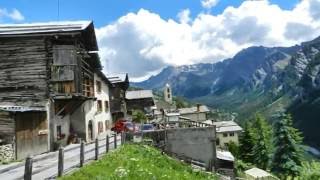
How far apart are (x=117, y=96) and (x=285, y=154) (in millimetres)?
24686

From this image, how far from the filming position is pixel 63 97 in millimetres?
38781

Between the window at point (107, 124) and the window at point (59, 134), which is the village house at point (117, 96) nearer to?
the window at point (107, 124)

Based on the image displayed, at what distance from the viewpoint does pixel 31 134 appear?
35219mm

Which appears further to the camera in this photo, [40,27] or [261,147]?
[261,147]

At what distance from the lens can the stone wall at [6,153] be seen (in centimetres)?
3122

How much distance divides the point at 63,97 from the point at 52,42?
4.37m

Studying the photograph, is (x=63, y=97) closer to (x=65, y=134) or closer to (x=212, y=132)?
(x=65, y=134)

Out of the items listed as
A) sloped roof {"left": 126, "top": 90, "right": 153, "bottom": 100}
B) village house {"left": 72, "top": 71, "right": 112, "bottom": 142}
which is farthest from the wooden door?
sloped roof {"left": 126, "top": 90, "right": 153, "bottom": 100}

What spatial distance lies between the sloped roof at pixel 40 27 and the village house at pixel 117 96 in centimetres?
2738

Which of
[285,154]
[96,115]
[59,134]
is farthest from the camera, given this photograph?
[285,154]

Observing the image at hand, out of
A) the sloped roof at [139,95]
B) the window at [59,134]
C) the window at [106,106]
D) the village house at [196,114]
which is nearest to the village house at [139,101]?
the sloped roof at [139,95]

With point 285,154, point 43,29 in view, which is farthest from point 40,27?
point 285,154

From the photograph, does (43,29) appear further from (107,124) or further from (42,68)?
(107,124)

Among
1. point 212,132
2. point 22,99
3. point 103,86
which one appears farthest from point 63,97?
point 103,86
